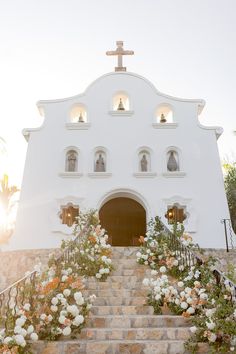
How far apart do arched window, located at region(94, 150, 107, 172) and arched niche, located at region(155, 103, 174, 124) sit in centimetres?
294

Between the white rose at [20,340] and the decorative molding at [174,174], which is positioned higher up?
the decorative molding at [174,174]

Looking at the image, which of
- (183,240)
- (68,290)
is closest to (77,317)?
(68,290)

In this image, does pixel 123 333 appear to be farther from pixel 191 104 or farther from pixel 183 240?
pixel 191 104

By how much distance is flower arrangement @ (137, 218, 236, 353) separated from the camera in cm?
591

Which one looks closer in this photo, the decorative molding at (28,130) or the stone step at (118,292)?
the stone step at (118,292)

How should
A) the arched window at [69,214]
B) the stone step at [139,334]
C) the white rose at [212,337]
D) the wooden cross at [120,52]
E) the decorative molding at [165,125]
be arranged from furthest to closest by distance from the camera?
the wooden cross at [120,52] → the decorative molding at [165,125] → the arched window at [69,214] → the stone step at [139,334] → the white rose at [212,337]

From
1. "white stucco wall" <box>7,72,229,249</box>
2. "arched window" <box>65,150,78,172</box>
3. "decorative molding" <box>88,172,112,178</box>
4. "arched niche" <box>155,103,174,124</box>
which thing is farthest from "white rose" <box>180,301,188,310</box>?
"arched niche" <box>155,103,174,124</box>

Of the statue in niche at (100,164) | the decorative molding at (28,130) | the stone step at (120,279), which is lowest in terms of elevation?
the stone step at (120,279)

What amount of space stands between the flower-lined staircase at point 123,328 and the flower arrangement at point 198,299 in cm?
25

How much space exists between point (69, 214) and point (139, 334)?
8590 mm

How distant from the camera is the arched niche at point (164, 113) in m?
16.3

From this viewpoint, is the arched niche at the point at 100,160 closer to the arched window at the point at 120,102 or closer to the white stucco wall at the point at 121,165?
the white stucco wall at the point at 121,165

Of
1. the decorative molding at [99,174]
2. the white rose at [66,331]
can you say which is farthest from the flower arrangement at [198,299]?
the decorative molding at [99,174]

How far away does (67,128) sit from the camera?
15.8m
